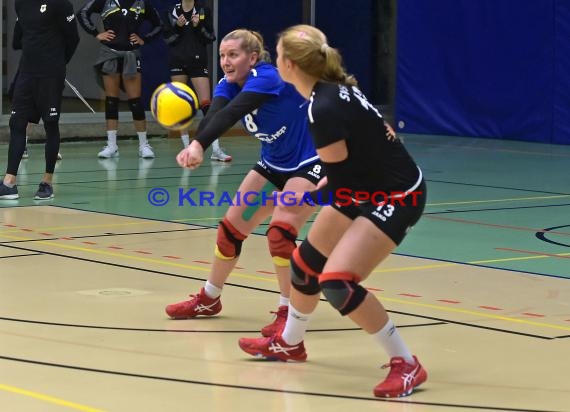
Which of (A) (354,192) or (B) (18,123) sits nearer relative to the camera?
(A) (354,192)

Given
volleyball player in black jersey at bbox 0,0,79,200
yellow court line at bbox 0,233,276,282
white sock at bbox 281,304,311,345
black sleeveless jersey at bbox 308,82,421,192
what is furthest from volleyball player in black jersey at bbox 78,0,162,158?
black sleeveless jersey at bbox 308,82,421,192

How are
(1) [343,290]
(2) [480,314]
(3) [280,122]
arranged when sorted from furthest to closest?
(2) [480,314] < (3) [280,122] < (1) [343,290]

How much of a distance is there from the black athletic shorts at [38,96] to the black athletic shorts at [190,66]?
4.32 m

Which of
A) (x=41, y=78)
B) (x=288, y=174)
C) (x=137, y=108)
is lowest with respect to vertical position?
(x=137, y=108)

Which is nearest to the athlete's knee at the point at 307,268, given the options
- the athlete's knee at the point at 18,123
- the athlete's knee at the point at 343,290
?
the athlete's knee at the point at 343,290

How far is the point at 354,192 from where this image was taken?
18.6 feet

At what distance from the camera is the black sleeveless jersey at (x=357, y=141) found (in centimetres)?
551

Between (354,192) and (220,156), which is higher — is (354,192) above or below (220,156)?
above

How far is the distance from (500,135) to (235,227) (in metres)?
13.3

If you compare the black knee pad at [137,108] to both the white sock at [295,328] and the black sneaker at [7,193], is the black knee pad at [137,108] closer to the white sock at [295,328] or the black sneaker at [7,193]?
the black sneaker at [7,193]

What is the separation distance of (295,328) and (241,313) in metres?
1.29

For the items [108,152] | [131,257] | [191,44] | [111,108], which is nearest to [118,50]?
[111,108]

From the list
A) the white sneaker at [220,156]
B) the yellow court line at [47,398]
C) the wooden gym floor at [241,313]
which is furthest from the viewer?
the white sneaker at [220,156]

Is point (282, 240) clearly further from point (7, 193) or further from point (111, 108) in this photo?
point (111, 108)
